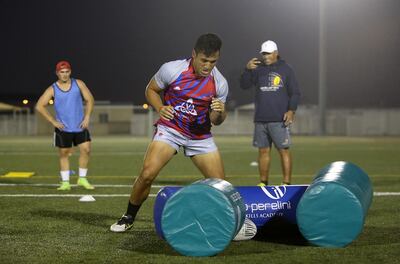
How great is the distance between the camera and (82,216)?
29.9 feet

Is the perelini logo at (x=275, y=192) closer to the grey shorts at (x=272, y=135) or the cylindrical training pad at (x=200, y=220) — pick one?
the cylindrical training pad at (x=200, y=220)

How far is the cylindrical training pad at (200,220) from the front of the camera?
6398 mm

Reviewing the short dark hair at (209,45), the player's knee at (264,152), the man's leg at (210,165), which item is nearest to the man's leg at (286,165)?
the player's knee at (264,152)

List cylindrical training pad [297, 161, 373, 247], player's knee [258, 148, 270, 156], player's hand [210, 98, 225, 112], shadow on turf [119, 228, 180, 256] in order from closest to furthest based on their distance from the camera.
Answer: cylindrical training pad [297, 161, 373, 247] < shadow on turf [119, 228, 180, 256] < player's hand [210, 98, 225, 112] < player's knee [258, 148, 270, 156]

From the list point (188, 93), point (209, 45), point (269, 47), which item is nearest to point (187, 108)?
point (188, 93)

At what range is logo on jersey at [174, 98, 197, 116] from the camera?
301 inches

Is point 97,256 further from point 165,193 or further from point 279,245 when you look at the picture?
point 279,245

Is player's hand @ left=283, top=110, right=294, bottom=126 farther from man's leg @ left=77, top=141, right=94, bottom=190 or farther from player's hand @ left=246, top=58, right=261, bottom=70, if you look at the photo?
man's leg @ left=77, top=141, right=94, bottom=190

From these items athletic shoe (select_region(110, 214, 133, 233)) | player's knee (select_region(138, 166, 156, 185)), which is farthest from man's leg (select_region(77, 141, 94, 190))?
player's knee (select_region(138, 166, 156, 185))

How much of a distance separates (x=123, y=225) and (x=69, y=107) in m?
4.71

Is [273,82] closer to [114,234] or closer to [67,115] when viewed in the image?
[67,115]

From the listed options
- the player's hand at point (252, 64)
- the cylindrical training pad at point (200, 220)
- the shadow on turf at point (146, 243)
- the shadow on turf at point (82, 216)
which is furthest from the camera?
the player's hand at point (252, 64)

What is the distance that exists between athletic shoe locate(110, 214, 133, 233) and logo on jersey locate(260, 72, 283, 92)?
470cm

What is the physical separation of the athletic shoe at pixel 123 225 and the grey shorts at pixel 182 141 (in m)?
0.85
